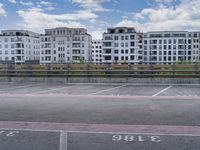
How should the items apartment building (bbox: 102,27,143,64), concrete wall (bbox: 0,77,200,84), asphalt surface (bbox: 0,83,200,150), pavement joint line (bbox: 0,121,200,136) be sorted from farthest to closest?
1. apartment building (bbox: 102,27,143,64)
2. concrete wall (bbox: 0,77,200,84)
3. pavement joint line (bbox: 0,121,200,136)
4. asphalt surface (bbox: 0,83,200,150)

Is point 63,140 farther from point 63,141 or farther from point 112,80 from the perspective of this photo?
point 112,80

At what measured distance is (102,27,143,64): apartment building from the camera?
4299 inches

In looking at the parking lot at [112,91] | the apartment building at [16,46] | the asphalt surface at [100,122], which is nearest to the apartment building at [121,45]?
the apartment building at [16,46]

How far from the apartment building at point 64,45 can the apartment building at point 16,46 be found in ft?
24.6

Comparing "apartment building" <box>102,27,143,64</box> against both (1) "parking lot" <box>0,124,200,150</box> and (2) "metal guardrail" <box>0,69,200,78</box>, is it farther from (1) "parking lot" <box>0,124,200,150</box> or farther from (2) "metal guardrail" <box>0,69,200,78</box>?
(1) "parking lot" <box>0,124,200,150</box>

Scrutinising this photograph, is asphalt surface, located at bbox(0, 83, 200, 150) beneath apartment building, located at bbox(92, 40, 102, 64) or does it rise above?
beneath

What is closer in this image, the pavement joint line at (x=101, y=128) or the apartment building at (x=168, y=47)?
the pavement joint line at (x=101, y=128)

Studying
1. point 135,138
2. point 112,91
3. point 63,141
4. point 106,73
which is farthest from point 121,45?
point 63,141

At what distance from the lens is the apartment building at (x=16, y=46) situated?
397 ft

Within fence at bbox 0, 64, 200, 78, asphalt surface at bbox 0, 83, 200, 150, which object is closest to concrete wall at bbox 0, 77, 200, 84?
fence at bbox 0, 64, 200, 78

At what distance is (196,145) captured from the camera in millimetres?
6277

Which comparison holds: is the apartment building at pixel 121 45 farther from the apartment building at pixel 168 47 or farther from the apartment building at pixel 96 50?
the apartment building at pixel 96 50

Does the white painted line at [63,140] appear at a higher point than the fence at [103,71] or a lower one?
lower

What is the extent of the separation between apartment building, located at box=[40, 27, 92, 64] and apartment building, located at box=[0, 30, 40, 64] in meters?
7.49
